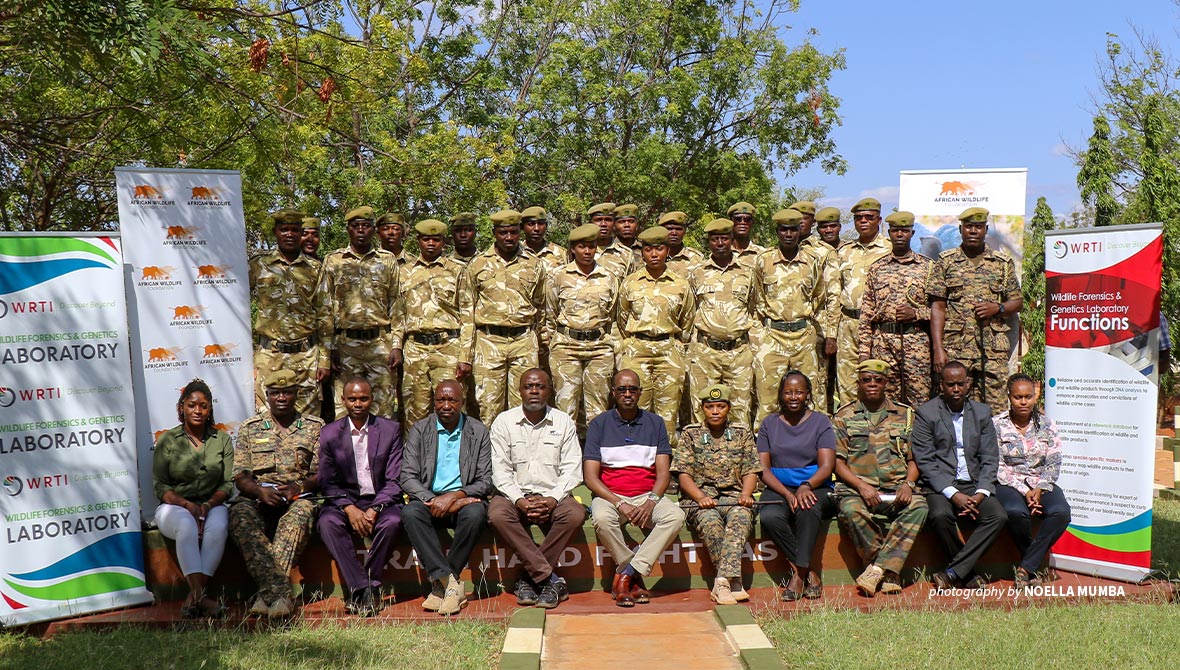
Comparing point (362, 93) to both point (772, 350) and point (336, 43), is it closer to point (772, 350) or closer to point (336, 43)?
point (336, 43)

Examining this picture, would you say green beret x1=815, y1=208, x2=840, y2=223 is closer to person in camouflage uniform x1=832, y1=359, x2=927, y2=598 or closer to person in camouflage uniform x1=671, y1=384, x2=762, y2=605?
person in camouflage uniform x1=832, y1=359, x2=927, y2=598

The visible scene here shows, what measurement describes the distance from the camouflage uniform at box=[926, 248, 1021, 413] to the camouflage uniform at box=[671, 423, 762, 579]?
2085mm

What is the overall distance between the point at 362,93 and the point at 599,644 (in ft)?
27.0

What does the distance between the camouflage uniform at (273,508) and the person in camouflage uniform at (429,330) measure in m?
1.44

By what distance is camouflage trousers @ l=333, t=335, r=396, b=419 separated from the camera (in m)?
8.58

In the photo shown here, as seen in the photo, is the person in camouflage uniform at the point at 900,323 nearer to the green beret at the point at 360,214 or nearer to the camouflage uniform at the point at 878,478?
the camouflage uniform at the point at 878,478

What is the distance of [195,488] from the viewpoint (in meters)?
6.83

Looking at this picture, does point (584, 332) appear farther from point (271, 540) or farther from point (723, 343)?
point (271, 540)

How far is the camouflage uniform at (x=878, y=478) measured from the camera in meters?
6.85

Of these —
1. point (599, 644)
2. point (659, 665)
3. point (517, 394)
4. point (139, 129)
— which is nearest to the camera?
point (659, 665)

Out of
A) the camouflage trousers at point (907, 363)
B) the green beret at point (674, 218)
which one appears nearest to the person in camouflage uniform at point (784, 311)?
the camouflage trousers at point (907, 363)

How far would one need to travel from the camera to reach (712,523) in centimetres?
686

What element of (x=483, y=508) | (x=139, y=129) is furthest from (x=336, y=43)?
(x=483, y=508)

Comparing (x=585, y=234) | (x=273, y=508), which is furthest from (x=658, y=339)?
(x=273, y=508)
